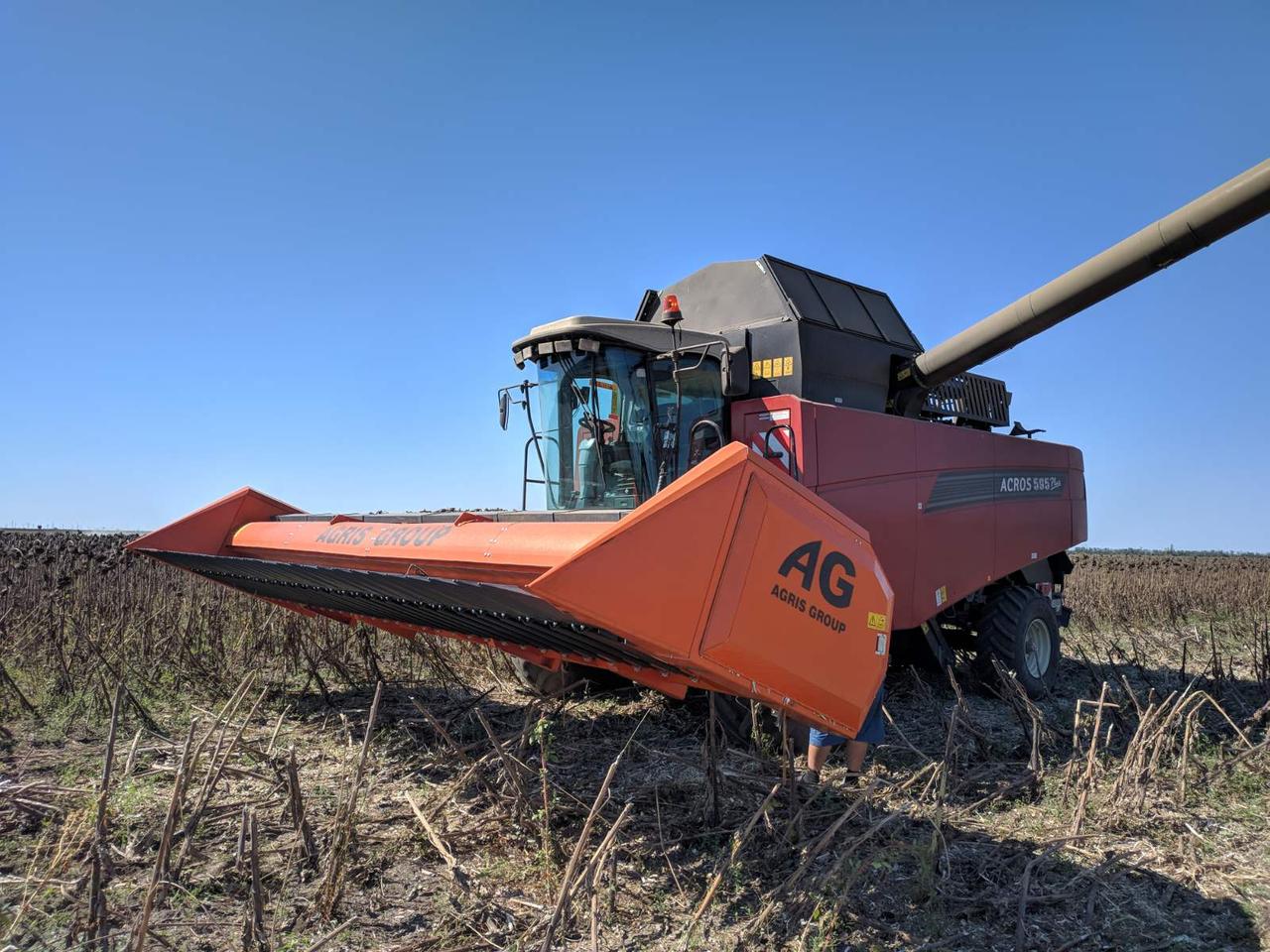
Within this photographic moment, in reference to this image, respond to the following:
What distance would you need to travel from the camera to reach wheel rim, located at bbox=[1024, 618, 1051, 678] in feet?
20.0

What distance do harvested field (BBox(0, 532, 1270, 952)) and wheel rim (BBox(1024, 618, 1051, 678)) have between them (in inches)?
36.5

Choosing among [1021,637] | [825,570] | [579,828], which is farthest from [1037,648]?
[579,828]

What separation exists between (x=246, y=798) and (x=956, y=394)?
17.9 feet

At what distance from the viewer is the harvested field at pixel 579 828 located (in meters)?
2.48

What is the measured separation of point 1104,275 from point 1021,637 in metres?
2.44

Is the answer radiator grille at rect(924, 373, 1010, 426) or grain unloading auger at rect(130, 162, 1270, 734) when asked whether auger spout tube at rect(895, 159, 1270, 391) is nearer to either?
grain unloading auger at rect(130, 162, 1270, 734)

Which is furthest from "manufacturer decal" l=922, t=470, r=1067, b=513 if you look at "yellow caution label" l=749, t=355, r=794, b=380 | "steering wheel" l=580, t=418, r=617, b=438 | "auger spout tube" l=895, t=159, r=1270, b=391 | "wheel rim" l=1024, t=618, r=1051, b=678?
"steering wheel" l=580, t=418, r=617, b=438

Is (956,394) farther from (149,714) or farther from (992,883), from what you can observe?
(149,714)

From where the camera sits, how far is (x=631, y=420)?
14.0 ft

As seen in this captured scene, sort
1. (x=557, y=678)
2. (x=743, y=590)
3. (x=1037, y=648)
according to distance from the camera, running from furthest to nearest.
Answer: (x=1037, y=648) < (x=557, y=678) < (x=743, y=590)

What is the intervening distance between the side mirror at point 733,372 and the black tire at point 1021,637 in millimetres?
2778

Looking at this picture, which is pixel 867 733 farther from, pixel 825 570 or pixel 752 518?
pixel 752 518

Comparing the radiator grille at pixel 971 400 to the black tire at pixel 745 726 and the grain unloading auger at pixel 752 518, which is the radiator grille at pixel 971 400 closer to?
the grain unloading auger at pixel 752 518

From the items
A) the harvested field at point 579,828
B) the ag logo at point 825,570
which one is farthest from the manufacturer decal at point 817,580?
the harvested field at point 579,828
